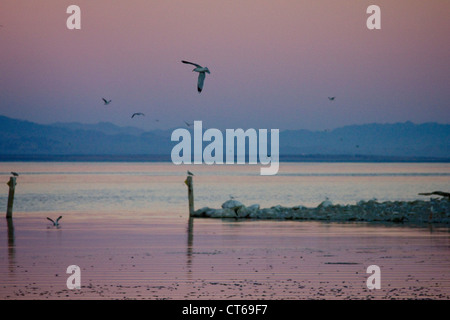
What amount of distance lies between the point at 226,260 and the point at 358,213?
1507cm

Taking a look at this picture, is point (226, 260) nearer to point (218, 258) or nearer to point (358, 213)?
point (218, 258)

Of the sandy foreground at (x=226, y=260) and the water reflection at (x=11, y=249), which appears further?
the water reflection at (x=11, y=249)

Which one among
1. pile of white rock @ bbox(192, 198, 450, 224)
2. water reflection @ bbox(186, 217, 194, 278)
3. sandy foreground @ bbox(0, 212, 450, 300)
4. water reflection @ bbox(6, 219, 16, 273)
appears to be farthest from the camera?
pile of white rock @ bbox(192, 198, 450, 224)

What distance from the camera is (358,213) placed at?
35.5 m

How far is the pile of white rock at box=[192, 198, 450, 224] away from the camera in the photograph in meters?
33.6

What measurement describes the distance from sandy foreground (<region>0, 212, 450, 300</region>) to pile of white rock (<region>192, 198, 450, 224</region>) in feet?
6.12

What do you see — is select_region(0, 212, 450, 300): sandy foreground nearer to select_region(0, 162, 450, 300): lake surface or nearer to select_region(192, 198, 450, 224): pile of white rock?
select_region(0, 162, 450, 300): lake surface

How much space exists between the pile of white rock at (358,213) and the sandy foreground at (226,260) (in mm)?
1865

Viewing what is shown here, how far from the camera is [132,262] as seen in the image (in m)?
21.3

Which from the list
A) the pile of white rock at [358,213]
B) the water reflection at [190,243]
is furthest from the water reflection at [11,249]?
the pile of white rock at [358,213]

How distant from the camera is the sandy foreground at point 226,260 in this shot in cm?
1678

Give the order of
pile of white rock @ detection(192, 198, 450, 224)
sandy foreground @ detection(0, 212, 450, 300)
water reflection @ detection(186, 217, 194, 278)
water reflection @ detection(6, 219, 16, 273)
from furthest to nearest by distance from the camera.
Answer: pile of white rock @ detection(192, 198, 450, 224)
water reflection @ detection(6, 219, 16, 273)
water reflection @ detection(186, 217, 194, 278)
sandy foreground @ detection(0, 212, 450, 300)

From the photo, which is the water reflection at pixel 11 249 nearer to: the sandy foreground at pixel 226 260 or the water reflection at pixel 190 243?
the sandy foreground at pixel 226 260

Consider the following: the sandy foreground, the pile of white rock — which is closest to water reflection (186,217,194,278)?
the sandy foreground
